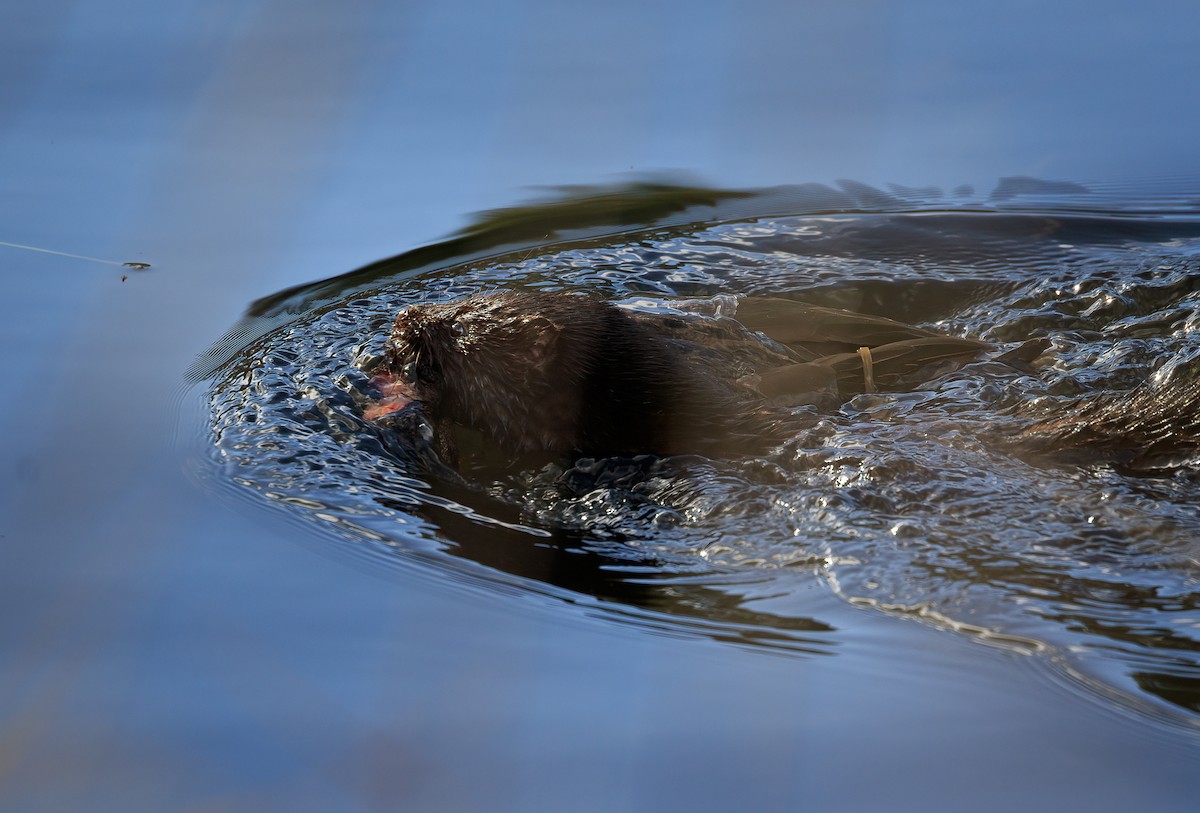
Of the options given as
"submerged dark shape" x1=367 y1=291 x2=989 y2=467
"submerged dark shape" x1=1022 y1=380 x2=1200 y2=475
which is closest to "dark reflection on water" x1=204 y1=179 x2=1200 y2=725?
"submerged dark shape" x1=1022 y1=380 x2=1200 y2=475

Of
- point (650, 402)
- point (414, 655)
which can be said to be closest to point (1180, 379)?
point (650, 402)

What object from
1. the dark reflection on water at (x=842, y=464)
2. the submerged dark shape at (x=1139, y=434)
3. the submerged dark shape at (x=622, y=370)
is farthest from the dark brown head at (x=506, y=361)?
the submerged dark shape at (x=1139, y=434)

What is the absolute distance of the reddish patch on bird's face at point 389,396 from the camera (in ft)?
13.3

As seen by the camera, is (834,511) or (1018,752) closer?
(1018,752)

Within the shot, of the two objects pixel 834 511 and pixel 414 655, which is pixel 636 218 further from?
pixel 414 655

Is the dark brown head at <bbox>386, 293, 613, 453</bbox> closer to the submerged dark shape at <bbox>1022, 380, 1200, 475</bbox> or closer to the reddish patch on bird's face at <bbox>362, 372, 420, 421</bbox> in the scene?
the reddish patch on bird's face at <bbox>362, 372, 420, 421</bbox>

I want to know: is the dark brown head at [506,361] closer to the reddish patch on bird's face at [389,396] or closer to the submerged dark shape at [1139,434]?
the reddish patch on bird's face at [389,396]

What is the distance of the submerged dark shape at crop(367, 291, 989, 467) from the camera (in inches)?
150

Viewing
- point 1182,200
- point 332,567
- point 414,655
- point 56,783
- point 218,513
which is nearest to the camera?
point 56,783

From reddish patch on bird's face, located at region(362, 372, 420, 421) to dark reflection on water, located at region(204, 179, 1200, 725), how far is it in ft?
0.25

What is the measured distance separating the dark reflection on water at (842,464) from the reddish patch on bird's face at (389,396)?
0.08 metres

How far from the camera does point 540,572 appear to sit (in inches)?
120

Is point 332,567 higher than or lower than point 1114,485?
lower

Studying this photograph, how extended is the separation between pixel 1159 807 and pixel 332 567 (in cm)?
181
